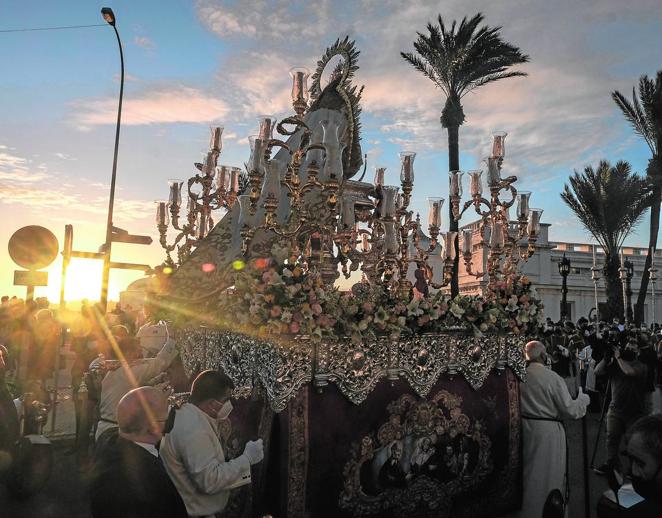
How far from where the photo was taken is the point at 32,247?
8.91 meters

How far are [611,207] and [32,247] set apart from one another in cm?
2776

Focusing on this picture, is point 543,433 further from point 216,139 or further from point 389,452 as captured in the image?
point 216,139

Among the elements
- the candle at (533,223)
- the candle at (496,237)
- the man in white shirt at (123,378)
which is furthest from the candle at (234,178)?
the candle at (533,223)

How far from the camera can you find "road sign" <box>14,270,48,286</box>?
8.66 metres

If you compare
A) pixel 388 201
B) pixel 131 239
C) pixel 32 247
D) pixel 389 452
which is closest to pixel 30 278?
pixel 32 247

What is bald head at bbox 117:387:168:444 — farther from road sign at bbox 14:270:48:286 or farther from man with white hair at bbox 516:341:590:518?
road sign at bbox 14:270:48:286

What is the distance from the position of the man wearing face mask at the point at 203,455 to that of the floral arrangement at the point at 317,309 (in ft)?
3.94

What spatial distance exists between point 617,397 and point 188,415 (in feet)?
21.3

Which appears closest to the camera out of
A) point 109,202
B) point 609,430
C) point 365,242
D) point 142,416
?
point 142,416

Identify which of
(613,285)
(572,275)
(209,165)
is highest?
(572,275)

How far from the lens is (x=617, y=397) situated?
7.59m

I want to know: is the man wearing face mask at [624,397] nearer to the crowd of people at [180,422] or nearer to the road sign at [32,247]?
the crowd of people at [180,422]

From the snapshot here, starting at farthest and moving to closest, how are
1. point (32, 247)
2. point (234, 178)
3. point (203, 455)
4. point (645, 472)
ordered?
point (32, 247) < point (234, 178) < point (203, 455) < point (645, 472)

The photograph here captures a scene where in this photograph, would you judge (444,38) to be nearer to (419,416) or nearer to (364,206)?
(364,206)
